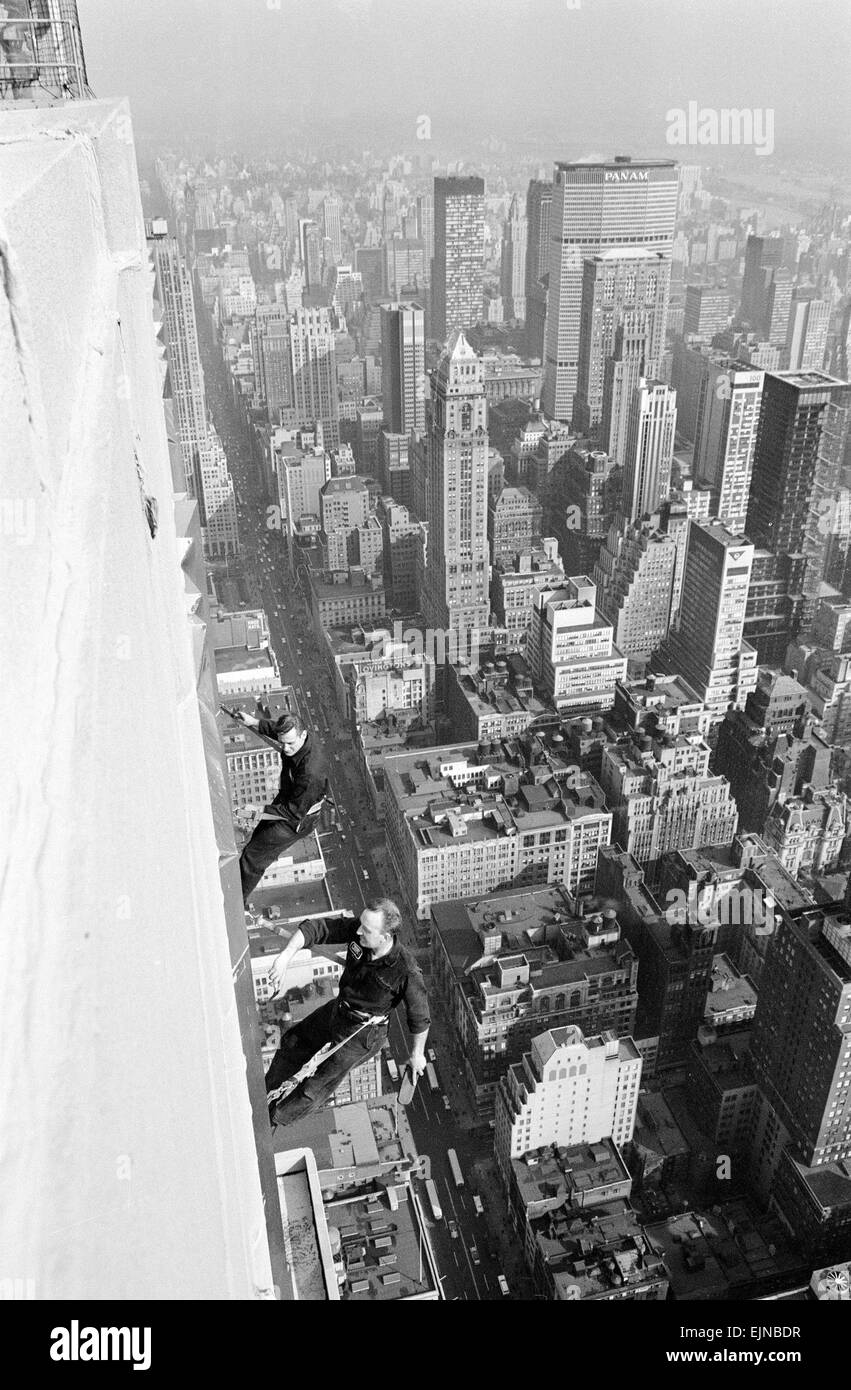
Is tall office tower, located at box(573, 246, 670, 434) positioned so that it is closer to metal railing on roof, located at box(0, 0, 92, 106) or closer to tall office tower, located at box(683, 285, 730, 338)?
tall office tower, located at box(683, 285, 730, 338)

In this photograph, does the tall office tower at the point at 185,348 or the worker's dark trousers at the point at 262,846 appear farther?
the tall office tower at the point at 185,348

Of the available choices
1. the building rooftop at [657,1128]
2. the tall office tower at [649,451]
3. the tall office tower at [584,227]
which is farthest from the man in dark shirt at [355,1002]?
the tall office tower at [584,227]

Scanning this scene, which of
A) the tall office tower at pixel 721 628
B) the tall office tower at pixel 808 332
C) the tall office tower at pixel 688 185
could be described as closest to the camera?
the tall office tower at pixel 721 628

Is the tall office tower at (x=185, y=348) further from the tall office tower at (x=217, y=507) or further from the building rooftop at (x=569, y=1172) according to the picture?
the building rooftop at (x=569, y=1172)

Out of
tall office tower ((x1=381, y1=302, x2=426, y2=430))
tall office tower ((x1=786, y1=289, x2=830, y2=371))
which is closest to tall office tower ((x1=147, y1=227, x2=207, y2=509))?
tall office tower ((x1=381, y1=302, x2=426, y2=430))
